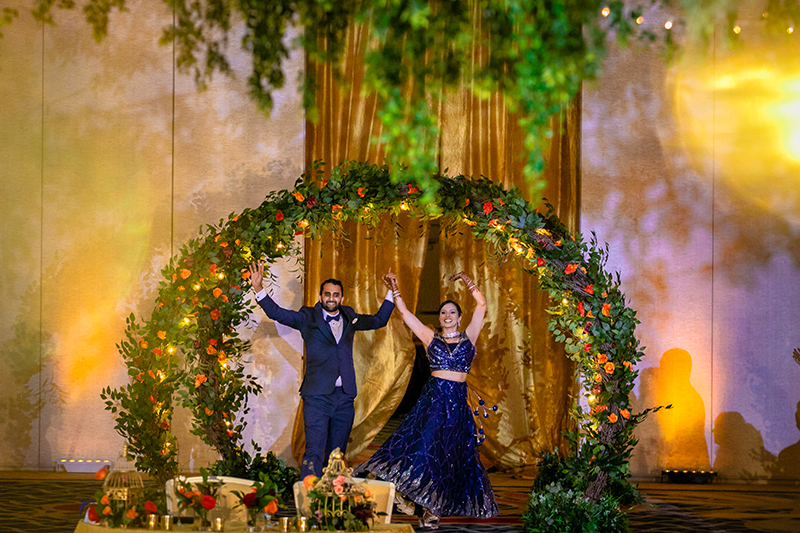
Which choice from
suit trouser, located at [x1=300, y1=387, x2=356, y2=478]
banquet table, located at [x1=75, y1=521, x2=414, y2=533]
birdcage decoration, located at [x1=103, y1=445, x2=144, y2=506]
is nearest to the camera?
banquet table, located at [x1=75, y1=521, x2=414, y2=533]

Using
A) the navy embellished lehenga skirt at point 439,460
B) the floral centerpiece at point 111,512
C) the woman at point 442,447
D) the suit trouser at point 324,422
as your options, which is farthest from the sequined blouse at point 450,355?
the floral centerpiece at point 111,512

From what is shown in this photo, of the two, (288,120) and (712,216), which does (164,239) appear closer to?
(288,120)

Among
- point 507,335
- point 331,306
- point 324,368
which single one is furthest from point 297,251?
point 507,335

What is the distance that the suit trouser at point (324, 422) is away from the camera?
5598 mm

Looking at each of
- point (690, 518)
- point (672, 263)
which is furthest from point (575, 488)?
point (672, 263)

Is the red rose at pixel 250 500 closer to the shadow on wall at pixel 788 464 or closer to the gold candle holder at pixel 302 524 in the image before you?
the gold candle holder at pixel 302 524

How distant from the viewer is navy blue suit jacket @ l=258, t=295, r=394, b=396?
570 cm

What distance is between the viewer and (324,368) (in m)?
5.71

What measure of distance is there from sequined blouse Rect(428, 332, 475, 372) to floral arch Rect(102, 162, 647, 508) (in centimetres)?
65

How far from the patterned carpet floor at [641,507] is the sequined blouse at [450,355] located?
1.06 m

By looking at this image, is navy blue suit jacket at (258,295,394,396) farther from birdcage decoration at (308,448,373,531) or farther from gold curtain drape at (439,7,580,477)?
birdcage decoration at (308,448,373,531)

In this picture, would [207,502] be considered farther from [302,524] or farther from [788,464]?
[788,464]

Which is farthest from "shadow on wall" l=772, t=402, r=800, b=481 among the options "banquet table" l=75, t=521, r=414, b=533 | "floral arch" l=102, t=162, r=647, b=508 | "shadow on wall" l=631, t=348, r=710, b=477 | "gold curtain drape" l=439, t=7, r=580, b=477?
"banquet table" l=75, t=521, r=414, b=533

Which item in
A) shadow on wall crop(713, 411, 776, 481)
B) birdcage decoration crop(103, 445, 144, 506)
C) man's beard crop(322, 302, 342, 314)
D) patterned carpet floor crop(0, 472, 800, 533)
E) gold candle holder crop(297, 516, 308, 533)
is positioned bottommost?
patterned carpet floor crop(0, 472, 800, 533)
